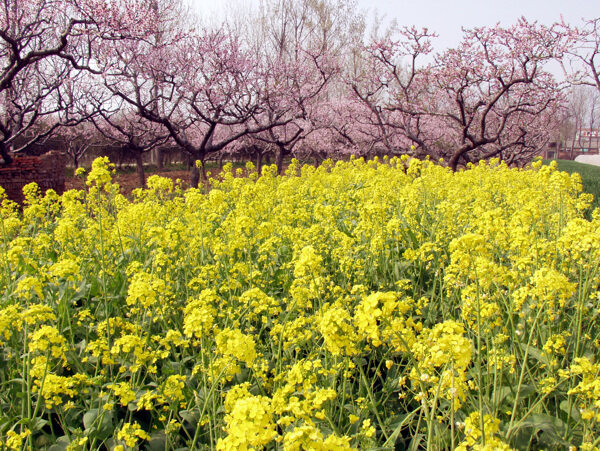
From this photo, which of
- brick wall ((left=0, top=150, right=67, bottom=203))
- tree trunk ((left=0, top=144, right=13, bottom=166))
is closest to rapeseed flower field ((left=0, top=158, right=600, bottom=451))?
tree trunk ((left=0, top=144, right=13, bottom=166))

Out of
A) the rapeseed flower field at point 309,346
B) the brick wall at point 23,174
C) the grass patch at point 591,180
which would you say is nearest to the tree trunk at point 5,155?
the brick wall at point 23,174

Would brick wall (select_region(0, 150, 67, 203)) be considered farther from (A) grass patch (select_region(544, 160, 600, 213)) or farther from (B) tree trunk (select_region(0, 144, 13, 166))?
(A) grass patch (select_region(544, 160, 600, 213))

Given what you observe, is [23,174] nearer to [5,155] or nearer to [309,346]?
[5,155]

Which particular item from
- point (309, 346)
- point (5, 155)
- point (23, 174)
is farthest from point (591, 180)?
point (5, 155)

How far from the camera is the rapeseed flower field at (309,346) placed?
5.16 feet

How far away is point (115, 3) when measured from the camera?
36.0ft

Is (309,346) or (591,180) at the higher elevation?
(591,180)

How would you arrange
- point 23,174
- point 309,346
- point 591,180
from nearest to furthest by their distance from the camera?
1. point 309,346
2. point 23,174
3. point 591,180

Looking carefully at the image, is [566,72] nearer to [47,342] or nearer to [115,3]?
[115,3]

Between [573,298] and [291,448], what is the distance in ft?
8.15

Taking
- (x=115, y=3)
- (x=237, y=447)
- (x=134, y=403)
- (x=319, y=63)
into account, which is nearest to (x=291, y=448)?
(x=237, y=447)

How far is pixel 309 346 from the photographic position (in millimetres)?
2514

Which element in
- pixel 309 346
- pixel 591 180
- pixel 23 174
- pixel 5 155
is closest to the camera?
pixel 309 346

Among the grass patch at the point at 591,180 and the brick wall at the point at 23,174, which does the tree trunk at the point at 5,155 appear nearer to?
the brick wall at the point at 23,174
